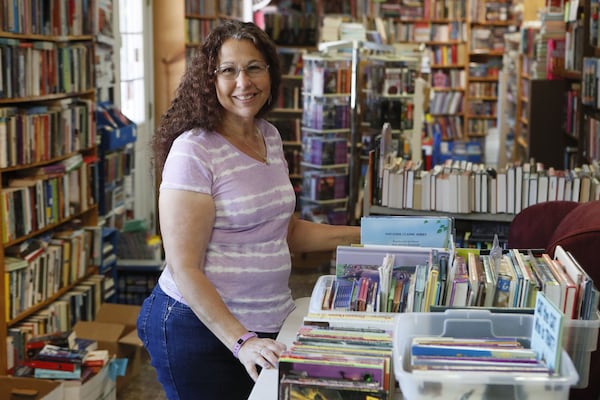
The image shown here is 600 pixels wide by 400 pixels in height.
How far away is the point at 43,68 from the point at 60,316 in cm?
130

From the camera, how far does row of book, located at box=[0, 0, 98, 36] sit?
433cm

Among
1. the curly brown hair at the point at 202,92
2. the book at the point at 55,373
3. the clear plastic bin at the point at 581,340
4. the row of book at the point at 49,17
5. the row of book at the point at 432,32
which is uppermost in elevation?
the row of book at the point at 432,32

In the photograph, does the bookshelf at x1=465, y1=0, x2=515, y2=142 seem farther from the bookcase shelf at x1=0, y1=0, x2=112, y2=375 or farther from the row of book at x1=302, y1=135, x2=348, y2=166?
the bookcase shelf at x1=0, y1=0, x2=112, y2=375

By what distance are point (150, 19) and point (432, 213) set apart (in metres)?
3.84

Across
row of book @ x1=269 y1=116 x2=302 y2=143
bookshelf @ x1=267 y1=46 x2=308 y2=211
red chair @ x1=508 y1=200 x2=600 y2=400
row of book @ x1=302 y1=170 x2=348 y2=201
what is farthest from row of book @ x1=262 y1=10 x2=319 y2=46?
red chair @ x1=508 y1=200 x2=600 y2=400

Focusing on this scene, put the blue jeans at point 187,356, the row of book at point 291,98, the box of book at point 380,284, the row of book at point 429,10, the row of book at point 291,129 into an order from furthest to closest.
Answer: the row of book at point 429,10, the row of book at point 291,98, the row of book at point 291,129, the blue jeans at point 187,356, the box of book at point 380,284

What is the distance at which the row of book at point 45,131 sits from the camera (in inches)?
171

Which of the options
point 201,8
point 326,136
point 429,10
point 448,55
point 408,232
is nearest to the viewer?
point 408,232

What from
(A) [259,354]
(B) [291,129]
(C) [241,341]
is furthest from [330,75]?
(A) [259,354]

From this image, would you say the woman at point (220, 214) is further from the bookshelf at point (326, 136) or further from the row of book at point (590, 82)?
the bookshelf at point (326, 136)

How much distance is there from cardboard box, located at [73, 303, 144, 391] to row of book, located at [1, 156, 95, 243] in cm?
57

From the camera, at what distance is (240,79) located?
2.31 metres

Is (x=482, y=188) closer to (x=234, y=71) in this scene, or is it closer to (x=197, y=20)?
(x=234, y=71)

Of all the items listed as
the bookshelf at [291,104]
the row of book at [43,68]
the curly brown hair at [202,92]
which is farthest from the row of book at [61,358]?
the bookshelf at [291,104]
